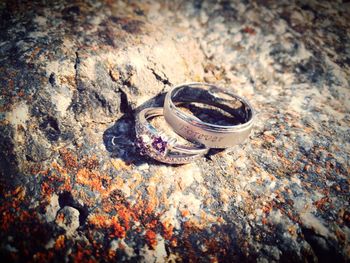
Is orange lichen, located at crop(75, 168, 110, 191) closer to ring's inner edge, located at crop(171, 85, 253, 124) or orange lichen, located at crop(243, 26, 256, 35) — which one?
ring's inner edge, located at crop(171, 85, 253, 124)

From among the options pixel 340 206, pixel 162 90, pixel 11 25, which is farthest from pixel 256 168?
pixel 11 25

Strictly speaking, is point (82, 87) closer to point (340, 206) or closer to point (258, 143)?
point (258, 143)

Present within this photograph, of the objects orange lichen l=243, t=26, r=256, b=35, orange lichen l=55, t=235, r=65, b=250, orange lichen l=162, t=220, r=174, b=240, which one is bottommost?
orange lichen l=55, t=235, r=65, b=250

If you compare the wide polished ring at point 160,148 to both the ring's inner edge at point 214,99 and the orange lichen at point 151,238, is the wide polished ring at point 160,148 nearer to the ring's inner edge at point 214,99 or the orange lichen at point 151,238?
the orange lichen at point 151,238

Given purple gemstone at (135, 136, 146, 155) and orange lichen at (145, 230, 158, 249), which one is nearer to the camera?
orange lichen at (145, 230, 158, 249)

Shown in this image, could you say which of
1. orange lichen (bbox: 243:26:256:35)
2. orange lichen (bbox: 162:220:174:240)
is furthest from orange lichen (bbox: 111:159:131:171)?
orange lichen (bbox: 243:26:256:35)

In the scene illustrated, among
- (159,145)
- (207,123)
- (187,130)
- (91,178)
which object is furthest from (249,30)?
(91,178)

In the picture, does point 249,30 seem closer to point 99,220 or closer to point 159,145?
point 159,145

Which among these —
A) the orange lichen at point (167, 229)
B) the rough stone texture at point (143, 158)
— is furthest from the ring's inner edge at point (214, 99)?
the orange lichen at point (167, 229)
